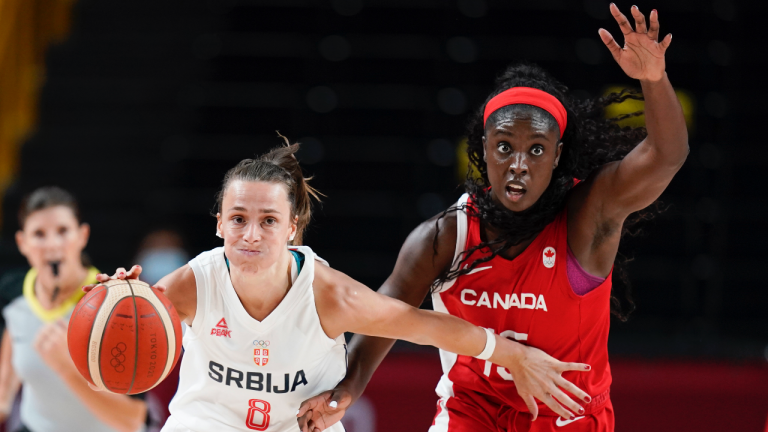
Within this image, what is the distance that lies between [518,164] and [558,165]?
0.34 metres

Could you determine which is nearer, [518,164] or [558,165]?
[518,164]

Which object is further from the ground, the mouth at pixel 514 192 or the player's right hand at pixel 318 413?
the mouth at pixel 514 192

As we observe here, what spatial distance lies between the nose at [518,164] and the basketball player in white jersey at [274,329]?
63cm

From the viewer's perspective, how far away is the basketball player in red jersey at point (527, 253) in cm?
348

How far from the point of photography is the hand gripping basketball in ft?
→ 10.3

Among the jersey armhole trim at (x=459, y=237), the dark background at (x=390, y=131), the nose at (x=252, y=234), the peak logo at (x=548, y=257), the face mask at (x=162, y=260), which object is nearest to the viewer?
the nose at (x=252, y=234)

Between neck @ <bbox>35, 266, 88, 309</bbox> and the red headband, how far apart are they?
8.44ft

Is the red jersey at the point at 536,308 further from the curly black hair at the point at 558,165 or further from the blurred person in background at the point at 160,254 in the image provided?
the blurred person in background at the point at 160,254

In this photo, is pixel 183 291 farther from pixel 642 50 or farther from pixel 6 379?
pixel 6 379

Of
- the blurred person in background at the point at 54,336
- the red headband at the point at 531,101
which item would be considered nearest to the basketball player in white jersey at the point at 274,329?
the red headband at the point at 531,101

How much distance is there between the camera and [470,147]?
3.94m

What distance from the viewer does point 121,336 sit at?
3.15 metres

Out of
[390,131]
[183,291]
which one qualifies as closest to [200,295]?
[183,291]

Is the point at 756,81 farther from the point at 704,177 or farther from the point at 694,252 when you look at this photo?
the point at 694,252
